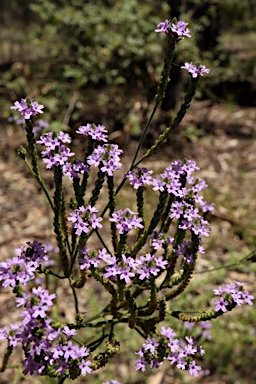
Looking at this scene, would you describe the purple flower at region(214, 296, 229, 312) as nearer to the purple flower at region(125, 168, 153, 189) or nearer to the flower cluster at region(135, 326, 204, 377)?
the flower cluster at region(135, 326, 204, 377)

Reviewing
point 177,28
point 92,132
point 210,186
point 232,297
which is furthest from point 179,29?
point 210,186

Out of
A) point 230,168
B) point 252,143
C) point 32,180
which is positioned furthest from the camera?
point 252,143

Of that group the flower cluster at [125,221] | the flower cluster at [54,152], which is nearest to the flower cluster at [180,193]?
the flower cluster at [125,221]

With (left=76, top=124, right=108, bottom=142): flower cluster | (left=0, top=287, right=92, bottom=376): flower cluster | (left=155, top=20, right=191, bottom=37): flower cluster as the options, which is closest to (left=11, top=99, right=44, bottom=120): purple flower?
(left=76, top=124, right=108, bottom=142): flower cluster

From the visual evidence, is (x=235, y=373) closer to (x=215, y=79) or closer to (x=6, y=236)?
(x=6, y=236)

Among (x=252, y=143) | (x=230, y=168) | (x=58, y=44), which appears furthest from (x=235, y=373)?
(x=58, y=44)

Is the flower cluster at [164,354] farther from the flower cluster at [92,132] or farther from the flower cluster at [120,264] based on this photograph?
the flower cluster at [92,132]
